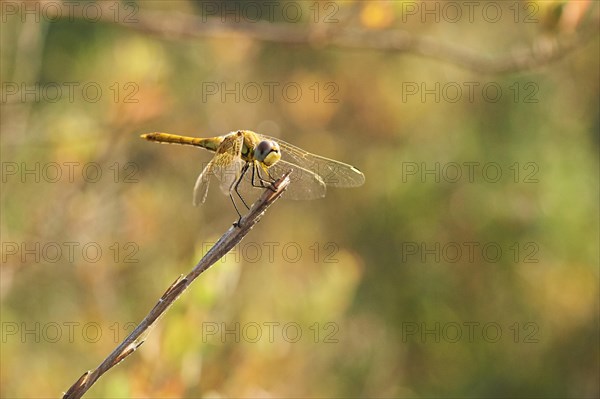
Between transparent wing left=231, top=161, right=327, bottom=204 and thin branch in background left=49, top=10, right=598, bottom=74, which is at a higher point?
thin branch in background left=49, top=10, right=598, bottom=74

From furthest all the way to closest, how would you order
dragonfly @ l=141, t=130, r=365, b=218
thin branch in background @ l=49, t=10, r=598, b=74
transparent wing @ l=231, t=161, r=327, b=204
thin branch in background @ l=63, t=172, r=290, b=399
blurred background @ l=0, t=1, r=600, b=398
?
blurred background @ l=0, t=1, r=600, b=398, thin branch in background @ l=49, t=10, r=598, b=74, transparent wing @ l=231, t=161, r=327, b=204, dragonfly @ l=141, t=130, r=365, b=218, thin branch in background @ l=63, t=172, r=290, b=399

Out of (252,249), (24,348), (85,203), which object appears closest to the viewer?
(85,203)

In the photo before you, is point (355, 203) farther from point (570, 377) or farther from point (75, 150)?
point (75, 150)

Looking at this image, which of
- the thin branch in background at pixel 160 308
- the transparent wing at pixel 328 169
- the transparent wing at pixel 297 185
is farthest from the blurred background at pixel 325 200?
the thin branch in background at pixel 160 308

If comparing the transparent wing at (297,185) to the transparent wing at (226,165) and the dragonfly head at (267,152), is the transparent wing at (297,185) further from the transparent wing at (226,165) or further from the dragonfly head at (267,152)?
the dragonfly head at (267,152)

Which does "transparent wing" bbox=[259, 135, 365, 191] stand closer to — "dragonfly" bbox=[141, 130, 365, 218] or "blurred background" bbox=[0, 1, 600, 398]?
"dragonfly" bbox=[141, 130, 365, 218]

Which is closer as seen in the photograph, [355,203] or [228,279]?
[228,279]

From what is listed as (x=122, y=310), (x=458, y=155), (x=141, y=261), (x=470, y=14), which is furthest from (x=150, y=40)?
(x=470, y=14)

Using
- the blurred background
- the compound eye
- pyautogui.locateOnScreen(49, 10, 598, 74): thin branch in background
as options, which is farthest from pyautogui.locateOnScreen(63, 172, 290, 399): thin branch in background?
pyautogui.locateOnScreen(49, 10, 598, 74): thin branch in background
